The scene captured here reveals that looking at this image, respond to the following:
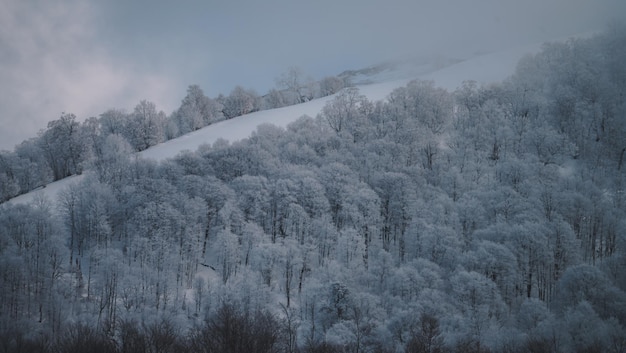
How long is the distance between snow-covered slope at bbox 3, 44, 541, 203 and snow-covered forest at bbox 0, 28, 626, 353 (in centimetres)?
609

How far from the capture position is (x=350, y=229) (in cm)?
6931

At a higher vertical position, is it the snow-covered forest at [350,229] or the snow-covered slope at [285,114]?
the snow-covered slope at [285,114]

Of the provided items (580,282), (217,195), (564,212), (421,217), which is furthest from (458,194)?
(217,195)

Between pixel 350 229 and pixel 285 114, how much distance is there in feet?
205

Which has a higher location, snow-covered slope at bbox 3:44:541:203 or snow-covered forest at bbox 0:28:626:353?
snow-covered slope at bbox 3:44:541:203

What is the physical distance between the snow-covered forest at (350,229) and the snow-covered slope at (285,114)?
6087 millimetres

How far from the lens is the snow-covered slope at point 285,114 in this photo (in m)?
97.5

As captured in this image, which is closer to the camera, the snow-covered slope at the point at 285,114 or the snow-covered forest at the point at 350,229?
the snow-covered forest at the point at 350,229

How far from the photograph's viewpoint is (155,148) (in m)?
103

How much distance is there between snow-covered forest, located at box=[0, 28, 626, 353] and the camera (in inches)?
1832

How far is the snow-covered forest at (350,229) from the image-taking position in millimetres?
46531

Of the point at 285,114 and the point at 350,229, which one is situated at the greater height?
the point at 285,114

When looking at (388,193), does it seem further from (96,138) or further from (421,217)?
(96,138)

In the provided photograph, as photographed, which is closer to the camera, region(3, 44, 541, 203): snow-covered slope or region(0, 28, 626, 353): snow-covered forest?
region(0, 28, 626, 353): snow-covered forest
